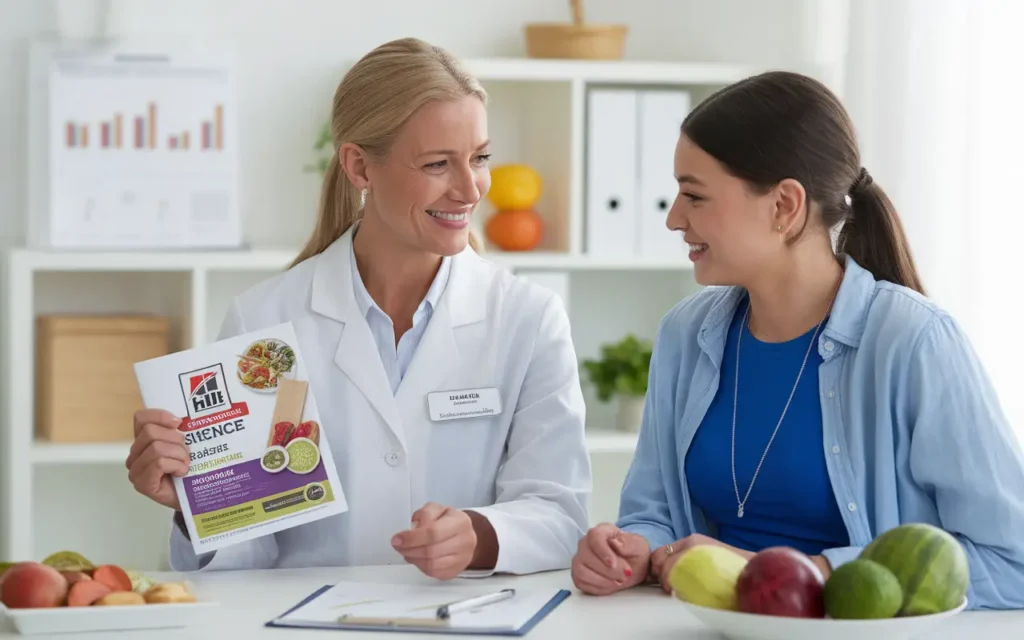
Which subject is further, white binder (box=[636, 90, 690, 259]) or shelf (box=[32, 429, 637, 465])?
white binder (box=[636, 90, 690, 259])

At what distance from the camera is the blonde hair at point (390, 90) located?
6.77ft

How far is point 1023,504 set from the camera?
1.67m

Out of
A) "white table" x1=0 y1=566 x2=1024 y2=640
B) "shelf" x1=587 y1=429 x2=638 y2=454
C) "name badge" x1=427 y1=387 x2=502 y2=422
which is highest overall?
"name badge" x1=427 y1=387 x2=502 y2=422

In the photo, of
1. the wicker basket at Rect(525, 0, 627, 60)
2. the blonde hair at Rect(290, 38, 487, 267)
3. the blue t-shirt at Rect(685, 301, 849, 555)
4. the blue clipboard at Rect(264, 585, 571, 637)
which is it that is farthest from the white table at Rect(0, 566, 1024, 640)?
the wicker basket at Rect(525, 0, 627, 60)

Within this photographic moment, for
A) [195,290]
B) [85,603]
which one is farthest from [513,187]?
[85,603]

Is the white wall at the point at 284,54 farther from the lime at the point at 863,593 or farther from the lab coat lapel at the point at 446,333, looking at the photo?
the lime at the point at 863,593

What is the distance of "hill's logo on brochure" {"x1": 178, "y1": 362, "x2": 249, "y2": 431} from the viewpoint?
1808mm

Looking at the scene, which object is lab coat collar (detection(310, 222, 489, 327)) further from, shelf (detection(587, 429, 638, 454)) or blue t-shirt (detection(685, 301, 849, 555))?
shelf (detection(587, 429, 638, 454))

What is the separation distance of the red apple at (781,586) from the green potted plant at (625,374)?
7.05ft

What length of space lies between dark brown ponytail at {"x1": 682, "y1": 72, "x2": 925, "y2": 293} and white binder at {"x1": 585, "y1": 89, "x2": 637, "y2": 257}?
1.66 meters

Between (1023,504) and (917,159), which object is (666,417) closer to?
(1023,504)

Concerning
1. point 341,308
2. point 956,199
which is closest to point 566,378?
point 341,308

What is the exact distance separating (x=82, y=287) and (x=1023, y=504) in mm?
2669

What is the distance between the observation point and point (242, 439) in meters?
1.82
